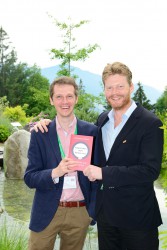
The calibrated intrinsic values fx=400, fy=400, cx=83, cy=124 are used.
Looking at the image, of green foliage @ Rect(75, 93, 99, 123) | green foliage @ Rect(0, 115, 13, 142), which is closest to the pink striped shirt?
green foliage @ Rect(75, 93, 99, 123)

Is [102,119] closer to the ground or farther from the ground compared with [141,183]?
farther from the ground

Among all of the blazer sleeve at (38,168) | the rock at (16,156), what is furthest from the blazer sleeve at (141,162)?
the rock at (16,156)

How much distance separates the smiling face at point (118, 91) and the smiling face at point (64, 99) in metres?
0.37

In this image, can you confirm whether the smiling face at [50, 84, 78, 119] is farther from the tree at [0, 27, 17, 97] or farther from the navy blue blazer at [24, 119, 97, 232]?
the tree at [0, 27, 17, 97]

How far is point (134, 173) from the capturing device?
3133mm

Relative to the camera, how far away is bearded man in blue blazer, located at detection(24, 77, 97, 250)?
140 inches

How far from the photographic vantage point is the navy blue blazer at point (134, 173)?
10.3ft

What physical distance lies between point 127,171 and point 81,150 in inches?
16.1

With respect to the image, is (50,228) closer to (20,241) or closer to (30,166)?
(30,166)

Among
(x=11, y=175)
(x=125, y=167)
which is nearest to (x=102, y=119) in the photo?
(x=125, y=167)

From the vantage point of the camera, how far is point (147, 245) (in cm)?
331

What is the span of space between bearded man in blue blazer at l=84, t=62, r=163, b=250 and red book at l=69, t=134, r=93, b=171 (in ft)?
0.28

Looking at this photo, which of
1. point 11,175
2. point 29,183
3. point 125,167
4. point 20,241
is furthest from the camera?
point 11,175

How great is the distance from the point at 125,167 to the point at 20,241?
202 cm
